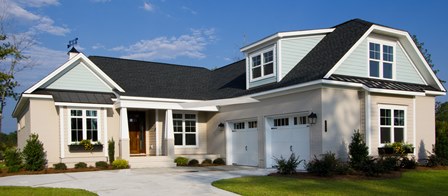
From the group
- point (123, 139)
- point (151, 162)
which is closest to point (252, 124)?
point (151, 162)

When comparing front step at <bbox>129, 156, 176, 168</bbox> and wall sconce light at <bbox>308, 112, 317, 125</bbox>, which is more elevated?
wall sconce light at <bbox>308, 112, 317, 125</bbox>

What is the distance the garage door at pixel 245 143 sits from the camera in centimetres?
1892

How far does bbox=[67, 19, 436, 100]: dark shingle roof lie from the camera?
16.6 metres

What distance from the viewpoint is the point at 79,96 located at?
747 inches

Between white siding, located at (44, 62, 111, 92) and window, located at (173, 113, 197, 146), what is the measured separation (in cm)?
399

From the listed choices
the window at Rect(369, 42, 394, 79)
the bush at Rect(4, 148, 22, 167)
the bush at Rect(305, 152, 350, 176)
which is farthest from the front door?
the window at Rect(369, 42, 394, 79)

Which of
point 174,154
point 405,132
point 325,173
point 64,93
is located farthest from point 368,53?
point 64,93

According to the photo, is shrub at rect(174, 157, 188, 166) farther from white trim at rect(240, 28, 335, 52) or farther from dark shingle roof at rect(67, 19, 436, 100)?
white trim at rect(240, 28, 335, 52)

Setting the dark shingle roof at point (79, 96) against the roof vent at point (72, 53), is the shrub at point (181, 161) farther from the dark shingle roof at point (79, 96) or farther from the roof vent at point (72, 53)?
the roof vent at point (72, 53)

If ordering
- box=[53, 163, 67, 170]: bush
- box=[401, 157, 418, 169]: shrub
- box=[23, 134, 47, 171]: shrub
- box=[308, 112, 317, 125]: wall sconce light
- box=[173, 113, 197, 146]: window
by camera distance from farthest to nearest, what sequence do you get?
box=[173, 113, 197, 146]: window < box=[53, 163, 67, 170]: bush < box=[23, 134, 47, 171]: shrub < box=[401, 157, 418, 169]: shrub < box=[308, 112, 317, 125]: wall sconce light

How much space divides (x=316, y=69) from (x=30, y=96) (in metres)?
12.6

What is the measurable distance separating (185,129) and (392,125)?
10.6 metres

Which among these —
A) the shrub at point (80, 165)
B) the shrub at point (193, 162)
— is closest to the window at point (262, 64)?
the shrub at point (193, 162)

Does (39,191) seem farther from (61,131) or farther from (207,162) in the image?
(207,162)
